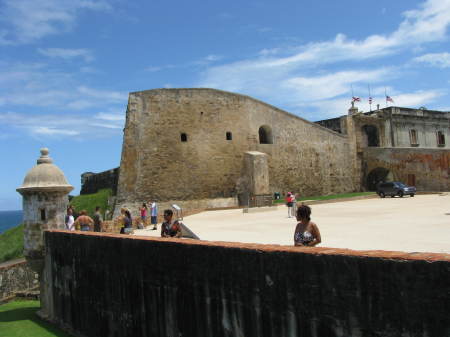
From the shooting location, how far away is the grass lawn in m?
9.25

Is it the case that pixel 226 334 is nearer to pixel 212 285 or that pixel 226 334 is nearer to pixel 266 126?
pixel 212 285

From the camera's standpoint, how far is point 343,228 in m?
12.2

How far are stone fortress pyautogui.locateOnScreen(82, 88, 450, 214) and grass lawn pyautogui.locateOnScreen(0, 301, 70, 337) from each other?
505 inches

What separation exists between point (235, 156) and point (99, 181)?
1225cm

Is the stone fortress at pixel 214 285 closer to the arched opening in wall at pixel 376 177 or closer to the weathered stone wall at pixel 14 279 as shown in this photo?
the weathered stone wall at pixel 14 279

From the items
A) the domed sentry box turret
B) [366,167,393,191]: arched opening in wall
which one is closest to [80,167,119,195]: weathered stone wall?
the domed sentry box turret

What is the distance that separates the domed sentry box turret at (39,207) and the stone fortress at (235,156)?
44.5 feet

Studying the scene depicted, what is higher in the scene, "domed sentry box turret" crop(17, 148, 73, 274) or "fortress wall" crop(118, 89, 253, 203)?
"fortress wall" crop(118, 89, 253, 203)

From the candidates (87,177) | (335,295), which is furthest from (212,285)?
(87,177)

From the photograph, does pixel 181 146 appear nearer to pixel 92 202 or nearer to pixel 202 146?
pixel 202 146

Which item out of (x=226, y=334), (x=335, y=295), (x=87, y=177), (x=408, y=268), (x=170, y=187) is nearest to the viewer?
(x=408, y=268)

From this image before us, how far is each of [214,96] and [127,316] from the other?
825 inches

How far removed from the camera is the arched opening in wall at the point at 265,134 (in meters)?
29.6

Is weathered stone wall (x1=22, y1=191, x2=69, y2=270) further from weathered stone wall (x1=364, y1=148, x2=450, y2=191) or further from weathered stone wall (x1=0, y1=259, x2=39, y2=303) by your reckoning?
weathered stone wall (x1=364, y1=148, x2=450, y2=191)
